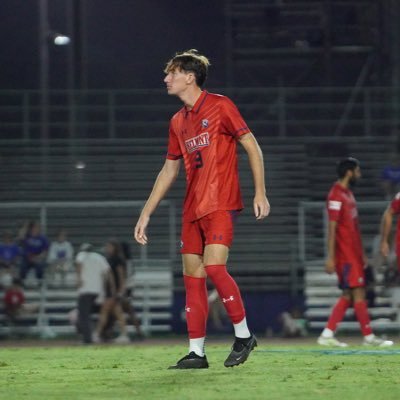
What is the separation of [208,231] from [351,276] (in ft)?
19.5

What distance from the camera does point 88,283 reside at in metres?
20.0

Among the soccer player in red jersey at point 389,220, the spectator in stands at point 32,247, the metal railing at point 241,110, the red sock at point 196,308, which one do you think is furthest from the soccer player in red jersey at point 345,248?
the metal railing at point 241,110

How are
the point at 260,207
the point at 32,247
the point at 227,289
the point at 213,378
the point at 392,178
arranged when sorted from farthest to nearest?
the point at 392,178, the point at 32,247, the point at 227,289, the point at 260,207, the point at 213,378

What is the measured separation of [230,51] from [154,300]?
25.3 feet

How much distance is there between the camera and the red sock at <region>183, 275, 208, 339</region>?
29.5ft

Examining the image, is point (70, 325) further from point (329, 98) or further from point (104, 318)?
point (329, 98)

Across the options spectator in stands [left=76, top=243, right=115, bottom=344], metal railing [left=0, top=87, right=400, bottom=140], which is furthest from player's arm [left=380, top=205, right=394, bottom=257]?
metal railing [left=0, top=87, right=400, bottom=140]

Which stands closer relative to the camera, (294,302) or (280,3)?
(294,302)

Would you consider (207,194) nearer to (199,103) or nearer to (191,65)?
(199,103)

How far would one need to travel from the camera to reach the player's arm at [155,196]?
358 inches

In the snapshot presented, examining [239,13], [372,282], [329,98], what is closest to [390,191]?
[372,282]

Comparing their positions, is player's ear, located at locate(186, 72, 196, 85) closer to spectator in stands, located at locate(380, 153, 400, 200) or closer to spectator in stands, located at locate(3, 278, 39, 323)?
spectator in stands, located at locate(3, 278, 39, 323)

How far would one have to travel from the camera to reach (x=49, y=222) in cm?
2597

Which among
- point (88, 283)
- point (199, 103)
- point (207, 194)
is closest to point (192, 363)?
point (207, 194)
